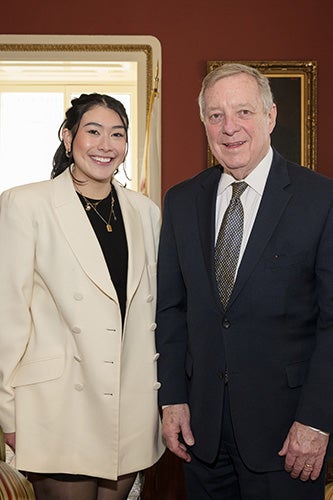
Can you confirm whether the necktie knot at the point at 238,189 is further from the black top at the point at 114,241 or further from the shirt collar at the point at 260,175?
the black top at the point at 114,241

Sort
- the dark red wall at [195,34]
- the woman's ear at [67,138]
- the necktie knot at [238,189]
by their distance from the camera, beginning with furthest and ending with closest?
the dark red wall at [195,34], the woman's ear at [67,138], the necktie knot at [238,189]

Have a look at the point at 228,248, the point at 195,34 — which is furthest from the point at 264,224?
the point at 195,34

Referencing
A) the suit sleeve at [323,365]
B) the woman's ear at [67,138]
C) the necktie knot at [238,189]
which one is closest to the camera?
the suit sleeve at [323,365]

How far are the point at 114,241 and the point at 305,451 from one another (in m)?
0.87

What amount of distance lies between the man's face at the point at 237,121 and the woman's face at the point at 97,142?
0.32 meters

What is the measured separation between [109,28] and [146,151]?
2.88 ft

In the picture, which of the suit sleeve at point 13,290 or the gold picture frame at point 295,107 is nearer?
the suit sleeve at point 13,290

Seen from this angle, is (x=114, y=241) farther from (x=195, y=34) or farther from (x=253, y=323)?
(x=195, y=34)

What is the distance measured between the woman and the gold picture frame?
2651 millimetres

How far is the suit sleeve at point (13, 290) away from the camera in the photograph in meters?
2.16

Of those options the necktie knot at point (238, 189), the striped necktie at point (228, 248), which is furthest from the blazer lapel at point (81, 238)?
the necktie knot at point (238, 189)

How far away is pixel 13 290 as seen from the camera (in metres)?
2.17

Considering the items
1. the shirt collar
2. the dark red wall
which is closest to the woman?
the shirt collar

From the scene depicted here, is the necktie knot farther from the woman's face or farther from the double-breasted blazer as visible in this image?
the woman's face
